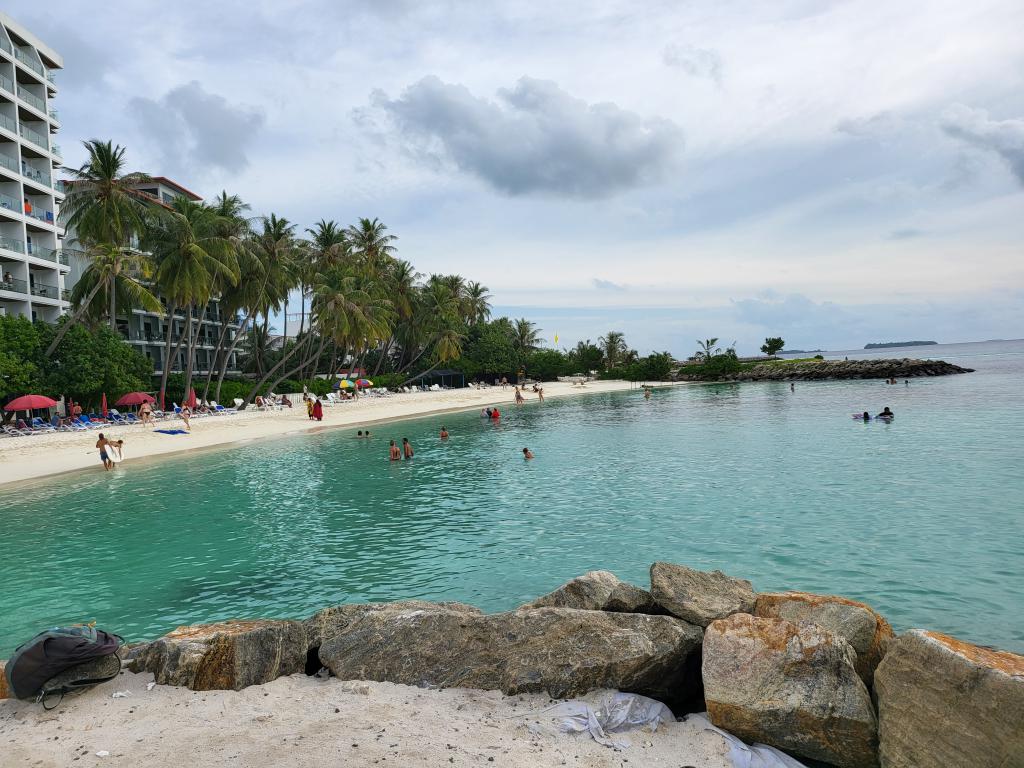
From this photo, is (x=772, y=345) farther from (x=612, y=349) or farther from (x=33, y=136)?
(x=33, y=136)

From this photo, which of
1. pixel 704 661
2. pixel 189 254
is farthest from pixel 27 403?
pixel 704 661

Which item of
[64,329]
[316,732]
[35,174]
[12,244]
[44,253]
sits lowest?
[316,732]

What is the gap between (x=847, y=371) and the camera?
90.2 m

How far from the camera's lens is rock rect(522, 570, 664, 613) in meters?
7.09

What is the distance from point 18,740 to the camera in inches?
209

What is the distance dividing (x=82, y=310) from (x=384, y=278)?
37999 millimetres

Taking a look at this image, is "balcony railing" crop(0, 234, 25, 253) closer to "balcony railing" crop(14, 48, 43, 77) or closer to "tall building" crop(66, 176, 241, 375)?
"tall building" crop(66, 176, 241, 375)

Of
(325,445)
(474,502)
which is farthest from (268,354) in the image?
(474,502)

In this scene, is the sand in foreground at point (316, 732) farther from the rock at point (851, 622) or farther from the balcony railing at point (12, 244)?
the balcony railing at point (12, 244)

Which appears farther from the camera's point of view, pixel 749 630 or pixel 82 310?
pixel 82 310

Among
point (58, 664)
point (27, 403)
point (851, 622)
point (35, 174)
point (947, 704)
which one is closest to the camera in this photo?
point (947, 704)

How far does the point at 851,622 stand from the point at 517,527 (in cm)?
1010

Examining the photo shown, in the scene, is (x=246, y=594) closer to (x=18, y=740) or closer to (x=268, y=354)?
(x=18, y=740)

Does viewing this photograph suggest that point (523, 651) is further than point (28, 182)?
No
